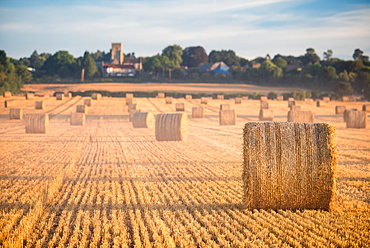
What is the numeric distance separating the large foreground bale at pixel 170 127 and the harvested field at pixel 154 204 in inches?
146

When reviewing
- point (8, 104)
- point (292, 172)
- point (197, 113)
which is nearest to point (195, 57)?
point (8, 104)

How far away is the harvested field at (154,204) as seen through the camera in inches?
274

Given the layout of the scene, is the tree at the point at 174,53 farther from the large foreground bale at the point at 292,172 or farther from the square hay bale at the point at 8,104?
the large foreground bale at the point at 292,172

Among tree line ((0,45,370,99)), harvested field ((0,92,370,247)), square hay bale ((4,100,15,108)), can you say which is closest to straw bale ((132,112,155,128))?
harvested field ((0,92,370,247))

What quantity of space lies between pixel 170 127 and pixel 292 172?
43.9 feet

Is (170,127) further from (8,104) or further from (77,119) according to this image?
(8,104)

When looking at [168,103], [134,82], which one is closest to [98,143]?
[168,103]

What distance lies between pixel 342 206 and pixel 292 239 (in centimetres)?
249

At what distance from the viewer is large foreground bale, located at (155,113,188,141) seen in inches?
845

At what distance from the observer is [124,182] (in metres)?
11.4

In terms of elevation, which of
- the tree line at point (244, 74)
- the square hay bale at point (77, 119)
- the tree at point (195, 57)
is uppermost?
the tree at point (195, 57)

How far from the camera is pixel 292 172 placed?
852 cm

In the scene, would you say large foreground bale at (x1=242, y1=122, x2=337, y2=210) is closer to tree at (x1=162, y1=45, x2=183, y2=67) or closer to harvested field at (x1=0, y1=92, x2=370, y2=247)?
harvested field at (x1=0, y1=92, x2=370, y2=247)

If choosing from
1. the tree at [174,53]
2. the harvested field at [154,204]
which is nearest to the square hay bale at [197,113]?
the harvested field at [154,204]
